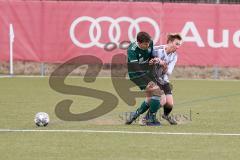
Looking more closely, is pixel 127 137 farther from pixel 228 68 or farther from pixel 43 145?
pixel 228 68

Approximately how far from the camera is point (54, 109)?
1511 cm

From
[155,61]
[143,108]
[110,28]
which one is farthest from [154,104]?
[110,28]

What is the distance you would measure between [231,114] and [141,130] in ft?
10.4

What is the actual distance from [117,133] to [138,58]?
1584mm

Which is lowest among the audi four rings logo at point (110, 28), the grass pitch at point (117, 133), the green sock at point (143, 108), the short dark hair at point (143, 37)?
the grass pitch at point (117, 133)

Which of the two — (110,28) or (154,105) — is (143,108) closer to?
(154,105)

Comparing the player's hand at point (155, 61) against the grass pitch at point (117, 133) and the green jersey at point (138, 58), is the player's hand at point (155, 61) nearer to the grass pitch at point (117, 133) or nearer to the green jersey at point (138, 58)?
the green jersey at point (138, 58)

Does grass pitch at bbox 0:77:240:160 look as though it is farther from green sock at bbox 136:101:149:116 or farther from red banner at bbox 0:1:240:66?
red banner at bbox 0:1:240:66

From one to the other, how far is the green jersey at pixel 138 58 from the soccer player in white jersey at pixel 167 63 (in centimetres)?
16

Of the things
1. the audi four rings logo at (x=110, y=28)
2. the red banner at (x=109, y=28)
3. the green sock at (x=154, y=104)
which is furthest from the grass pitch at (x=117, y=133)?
the audi four rings logo at (x=110, y=28)

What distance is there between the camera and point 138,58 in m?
12.5

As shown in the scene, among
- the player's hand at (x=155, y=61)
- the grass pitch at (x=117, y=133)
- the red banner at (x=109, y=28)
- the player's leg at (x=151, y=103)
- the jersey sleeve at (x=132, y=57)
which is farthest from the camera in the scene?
the red banner at (x=109, y=28)

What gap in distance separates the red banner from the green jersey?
10.4 m

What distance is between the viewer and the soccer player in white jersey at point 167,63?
497 inches
